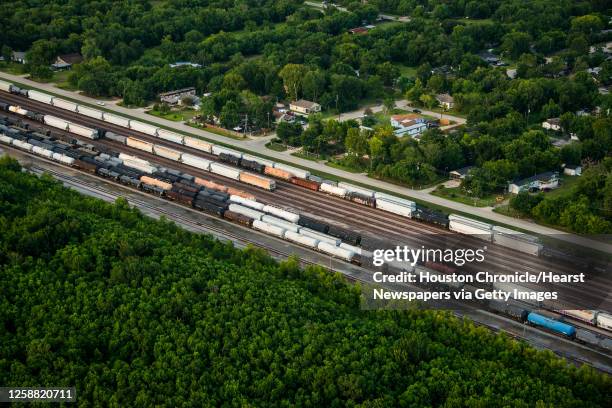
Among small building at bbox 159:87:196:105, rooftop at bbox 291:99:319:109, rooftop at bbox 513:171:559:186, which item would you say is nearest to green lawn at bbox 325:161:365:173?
rooftop at bbox 513:171:559:186

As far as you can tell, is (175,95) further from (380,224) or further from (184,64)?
(380,224)

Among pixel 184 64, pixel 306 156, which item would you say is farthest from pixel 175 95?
pixel 306 156

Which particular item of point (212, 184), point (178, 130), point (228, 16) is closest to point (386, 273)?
point (212, 184)

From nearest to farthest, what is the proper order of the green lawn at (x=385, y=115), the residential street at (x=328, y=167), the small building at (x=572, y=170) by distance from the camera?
the residential street at (x=328, y=167)
the small building at (x=572, y=170)
the green lawn at (x=385, y=115)

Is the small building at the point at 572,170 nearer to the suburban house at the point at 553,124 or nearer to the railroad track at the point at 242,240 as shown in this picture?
the suburban house at the point at 553,124

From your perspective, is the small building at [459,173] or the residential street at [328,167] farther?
the small building at [459,173]

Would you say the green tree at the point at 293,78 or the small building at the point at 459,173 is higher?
the green tree at the point at 293,78

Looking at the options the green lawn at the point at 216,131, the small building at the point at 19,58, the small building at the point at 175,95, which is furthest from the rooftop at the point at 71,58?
the green lawn at the point at 216,131

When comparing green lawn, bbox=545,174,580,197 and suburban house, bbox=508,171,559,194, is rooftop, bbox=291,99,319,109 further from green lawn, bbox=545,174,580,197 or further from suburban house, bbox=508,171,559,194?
green lawn, bbox=545,174,580,197
